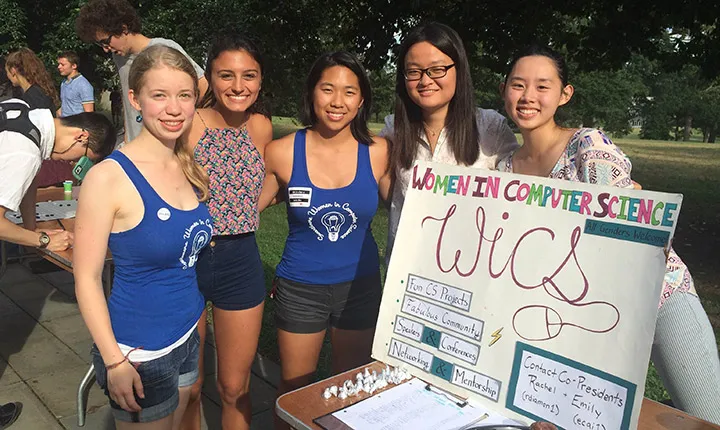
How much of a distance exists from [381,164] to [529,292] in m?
1.15

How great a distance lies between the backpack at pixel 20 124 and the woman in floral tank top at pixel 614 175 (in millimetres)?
1972

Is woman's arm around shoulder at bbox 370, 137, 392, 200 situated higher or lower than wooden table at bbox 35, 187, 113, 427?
higher

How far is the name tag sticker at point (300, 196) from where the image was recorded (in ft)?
7.63

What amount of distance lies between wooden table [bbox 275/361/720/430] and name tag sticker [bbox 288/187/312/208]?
86cm

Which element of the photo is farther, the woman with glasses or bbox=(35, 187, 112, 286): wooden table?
bbox=(35, 187, 112, 286): wooden table

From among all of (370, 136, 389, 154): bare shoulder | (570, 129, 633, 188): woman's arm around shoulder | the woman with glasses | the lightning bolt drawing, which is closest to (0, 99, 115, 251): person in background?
(370, 136, 389, 154): bare shoulder

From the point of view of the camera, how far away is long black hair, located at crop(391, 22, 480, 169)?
7.62 ft

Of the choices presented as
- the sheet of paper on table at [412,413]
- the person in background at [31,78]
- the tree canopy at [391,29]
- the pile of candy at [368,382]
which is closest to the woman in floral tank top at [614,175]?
the sheet of paper on table at [412,413]

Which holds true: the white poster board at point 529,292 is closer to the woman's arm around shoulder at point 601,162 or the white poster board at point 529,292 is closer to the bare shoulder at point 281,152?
the woman's arm around shoulder at point 601,162

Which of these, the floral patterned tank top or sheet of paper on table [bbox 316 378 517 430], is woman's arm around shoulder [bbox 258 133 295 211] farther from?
sheet of paper on table [bbox 316 378 517 430]

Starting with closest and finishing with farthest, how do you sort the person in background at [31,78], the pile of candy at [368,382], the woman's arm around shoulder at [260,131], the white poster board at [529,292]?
the white poster board at [529,292] → the pile of candy at [368,382] → the woman's arm around shoulder at [260,131] → the person in background at [31,78]

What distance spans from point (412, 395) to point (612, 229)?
0.74m

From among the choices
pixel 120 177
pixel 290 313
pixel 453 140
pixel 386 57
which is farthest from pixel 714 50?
pixel 120 177

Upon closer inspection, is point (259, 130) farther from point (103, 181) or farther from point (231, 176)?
point (103, 181)
